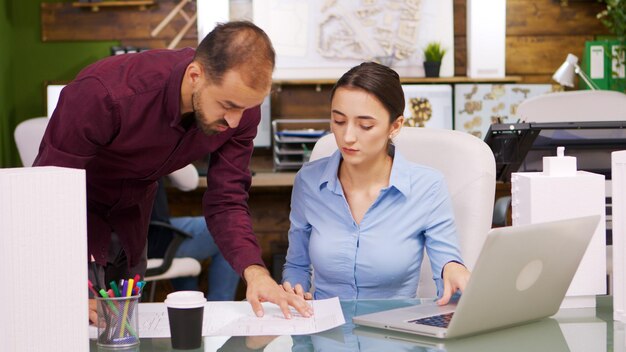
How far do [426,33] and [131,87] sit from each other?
3125 millimetres

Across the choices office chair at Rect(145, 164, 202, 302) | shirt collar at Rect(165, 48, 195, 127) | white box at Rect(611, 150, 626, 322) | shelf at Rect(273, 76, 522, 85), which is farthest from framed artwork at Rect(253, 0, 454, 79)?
white box at Rect(611, 150, 626, 322)

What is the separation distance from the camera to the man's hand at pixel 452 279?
5.59ft

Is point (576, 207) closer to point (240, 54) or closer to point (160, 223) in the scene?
point (240, 54)

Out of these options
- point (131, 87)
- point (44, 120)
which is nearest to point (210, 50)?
point (131, 87)

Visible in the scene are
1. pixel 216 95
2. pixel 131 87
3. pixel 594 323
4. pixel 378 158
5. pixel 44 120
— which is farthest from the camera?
pixel 44 120

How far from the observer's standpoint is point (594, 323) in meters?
1.59

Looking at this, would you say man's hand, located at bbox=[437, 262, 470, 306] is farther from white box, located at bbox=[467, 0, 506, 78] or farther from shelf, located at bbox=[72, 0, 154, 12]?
shelf, located at bbox=[72, 0, 154, 12]

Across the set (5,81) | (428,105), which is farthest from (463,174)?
(5,81)

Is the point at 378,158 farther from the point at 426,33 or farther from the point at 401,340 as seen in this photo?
the point at 426,33

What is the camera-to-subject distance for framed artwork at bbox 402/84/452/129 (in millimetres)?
4648

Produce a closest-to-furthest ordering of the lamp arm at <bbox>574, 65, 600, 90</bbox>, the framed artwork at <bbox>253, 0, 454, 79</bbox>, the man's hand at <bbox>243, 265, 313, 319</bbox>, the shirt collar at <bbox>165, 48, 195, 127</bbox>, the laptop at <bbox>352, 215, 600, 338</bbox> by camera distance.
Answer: the laptop at <bbox>352, 215, 600, 338</bbox> < the man's hand at <bbox>243, 265, 313, 319</bbox> < the shirt collar at <bbox>165, 48, 195, 127</bbox> < the lamp arm at <bbox>574, 65, 600, 90</bbox> < the framed artwork at <bbox>253, 0, 454, 79</bbox>

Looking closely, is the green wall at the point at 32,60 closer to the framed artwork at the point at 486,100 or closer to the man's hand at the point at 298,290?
the framed artwork at the point at 486,100

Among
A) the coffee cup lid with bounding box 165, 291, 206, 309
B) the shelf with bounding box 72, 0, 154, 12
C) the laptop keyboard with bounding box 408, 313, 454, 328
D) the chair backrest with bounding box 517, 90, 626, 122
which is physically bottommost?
the laptop keyboard with bounding box 408, 313, 454, 328

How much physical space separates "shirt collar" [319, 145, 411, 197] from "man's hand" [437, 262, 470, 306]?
0.90 ft
